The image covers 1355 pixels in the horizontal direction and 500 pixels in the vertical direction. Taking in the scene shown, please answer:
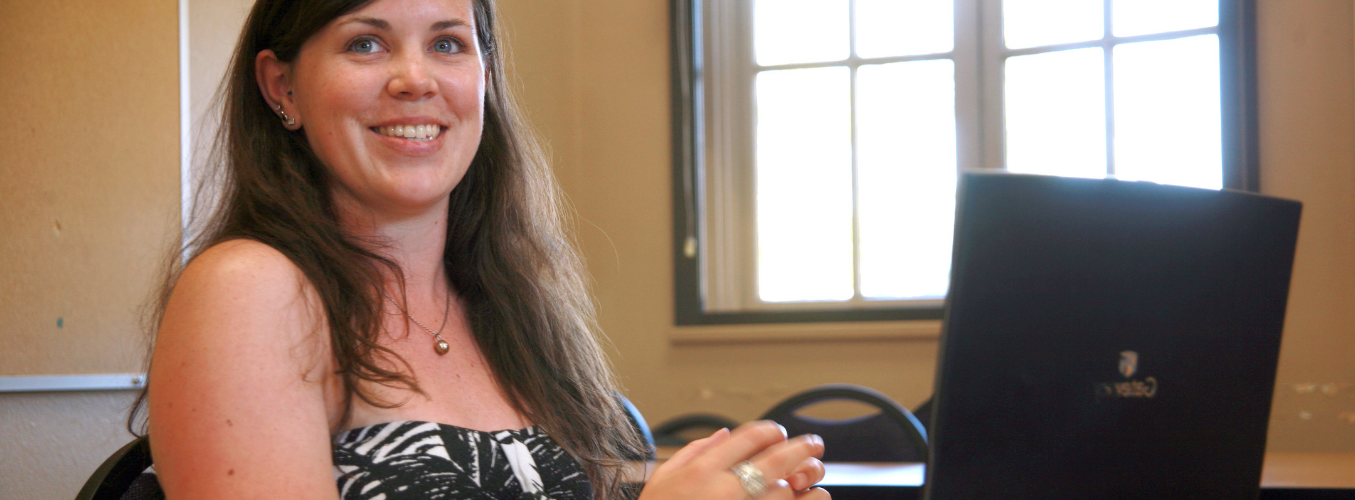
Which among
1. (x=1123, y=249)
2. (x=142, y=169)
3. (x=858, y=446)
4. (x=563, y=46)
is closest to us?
(x=1123, y=249)

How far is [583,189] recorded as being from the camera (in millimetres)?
3287

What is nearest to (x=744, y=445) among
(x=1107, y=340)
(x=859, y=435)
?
(x=1107, y=340)

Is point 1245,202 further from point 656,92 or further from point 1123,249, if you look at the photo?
point 656,92

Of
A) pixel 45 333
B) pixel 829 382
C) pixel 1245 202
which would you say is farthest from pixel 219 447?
pixel 829 382

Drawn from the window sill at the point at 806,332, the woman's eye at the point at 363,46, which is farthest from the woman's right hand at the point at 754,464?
the window sill at the point at 806,332

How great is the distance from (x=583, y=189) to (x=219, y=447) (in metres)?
2.45

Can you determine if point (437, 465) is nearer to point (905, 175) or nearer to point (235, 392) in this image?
point (235, 392)

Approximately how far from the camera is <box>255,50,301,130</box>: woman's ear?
1167mm

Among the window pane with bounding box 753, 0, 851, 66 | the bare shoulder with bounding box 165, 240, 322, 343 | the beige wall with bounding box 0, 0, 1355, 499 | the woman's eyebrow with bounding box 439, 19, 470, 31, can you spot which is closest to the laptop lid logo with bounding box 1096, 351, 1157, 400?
the bare shoulder with bounding box 165, 240, 322, 343

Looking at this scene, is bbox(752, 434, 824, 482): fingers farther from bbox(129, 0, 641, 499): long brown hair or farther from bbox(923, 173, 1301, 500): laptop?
bbox(129, 0, 641, 499): long brown hair

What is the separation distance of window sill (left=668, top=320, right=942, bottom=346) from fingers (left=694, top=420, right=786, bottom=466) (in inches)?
86.1

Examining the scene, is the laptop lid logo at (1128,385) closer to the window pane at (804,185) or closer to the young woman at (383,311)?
the young woman at (383,311)

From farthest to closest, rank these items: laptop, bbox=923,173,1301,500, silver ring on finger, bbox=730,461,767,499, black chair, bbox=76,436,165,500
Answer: black chair, bbox=76,436,165,500
silver ring on finger, bbox=730,461,767,499
laptop, bbox=923,173,1301,500

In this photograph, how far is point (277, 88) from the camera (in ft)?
3.86
